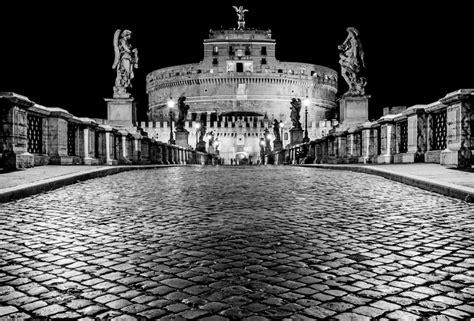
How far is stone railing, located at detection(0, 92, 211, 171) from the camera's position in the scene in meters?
10.2

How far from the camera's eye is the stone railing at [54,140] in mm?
10172

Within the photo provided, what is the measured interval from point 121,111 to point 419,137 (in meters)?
15.5

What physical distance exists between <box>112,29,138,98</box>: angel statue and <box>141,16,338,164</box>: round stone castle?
52.5 meters

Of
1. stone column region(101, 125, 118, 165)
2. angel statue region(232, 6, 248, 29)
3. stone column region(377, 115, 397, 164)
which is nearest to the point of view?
stone column region(377, 115, 397, 164)

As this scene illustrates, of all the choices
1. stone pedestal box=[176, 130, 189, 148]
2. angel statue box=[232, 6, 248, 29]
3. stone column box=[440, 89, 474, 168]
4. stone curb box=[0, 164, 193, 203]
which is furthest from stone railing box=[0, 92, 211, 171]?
angel statue box=[232, 6, 248, 29]

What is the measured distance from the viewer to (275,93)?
→ 284 ft

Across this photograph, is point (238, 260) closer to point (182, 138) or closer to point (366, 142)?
point (366, 142)

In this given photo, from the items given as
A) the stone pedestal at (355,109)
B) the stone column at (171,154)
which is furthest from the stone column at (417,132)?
the stone column at (171,154)

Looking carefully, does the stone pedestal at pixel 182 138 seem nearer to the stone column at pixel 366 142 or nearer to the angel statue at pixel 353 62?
the angel statue at pixel 353 62

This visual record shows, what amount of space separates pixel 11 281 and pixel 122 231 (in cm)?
162

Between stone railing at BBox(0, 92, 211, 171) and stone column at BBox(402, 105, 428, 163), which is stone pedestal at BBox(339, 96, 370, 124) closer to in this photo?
stone railing at BBox(0, 92, 211, 171)

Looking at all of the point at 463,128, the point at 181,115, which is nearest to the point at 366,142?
the point at 463,128

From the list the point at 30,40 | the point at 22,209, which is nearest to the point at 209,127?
the point at 30,40

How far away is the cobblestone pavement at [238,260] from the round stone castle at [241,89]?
234 ft
